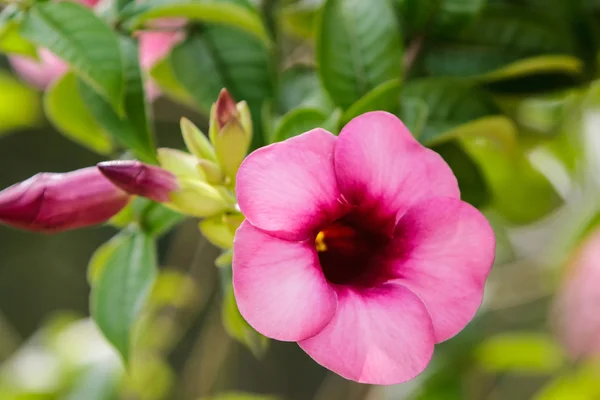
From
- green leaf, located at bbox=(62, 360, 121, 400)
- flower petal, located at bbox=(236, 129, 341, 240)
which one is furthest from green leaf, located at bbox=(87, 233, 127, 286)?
green leaf, located at bbox=(62, 360, 121, 400)

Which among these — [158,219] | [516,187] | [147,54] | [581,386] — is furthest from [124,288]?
[581,386]

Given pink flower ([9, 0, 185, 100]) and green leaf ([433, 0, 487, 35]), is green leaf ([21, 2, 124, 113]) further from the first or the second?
green leaf ([433, 0, 487, 35])

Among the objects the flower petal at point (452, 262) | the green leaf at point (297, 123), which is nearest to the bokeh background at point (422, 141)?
the green leaf at point (297, 123)

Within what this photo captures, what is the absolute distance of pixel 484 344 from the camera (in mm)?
879

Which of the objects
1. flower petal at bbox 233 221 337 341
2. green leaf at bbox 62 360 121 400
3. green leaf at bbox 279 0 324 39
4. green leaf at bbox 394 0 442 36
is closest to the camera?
flower petal at bbox 233 221 337 341

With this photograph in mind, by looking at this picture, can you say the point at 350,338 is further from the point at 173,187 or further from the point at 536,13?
the point at 536,13

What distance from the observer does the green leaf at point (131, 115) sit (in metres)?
0.45

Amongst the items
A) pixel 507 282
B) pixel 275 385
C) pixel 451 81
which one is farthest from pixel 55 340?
pixel 451 81

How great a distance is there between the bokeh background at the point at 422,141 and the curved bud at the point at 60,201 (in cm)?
12

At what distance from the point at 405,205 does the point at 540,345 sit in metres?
0.64

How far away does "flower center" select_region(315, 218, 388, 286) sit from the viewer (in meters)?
0.38

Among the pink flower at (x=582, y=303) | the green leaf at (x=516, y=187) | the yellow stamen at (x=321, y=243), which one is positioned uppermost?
the yellow stamen at (x=321, y=243)

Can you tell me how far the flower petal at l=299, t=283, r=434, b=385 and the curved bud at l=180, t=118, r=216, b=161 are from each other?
139mm

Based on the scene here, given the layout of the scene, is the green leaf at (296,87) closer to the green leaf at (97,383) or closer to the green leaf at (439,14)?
the green leaf at (439,14)
